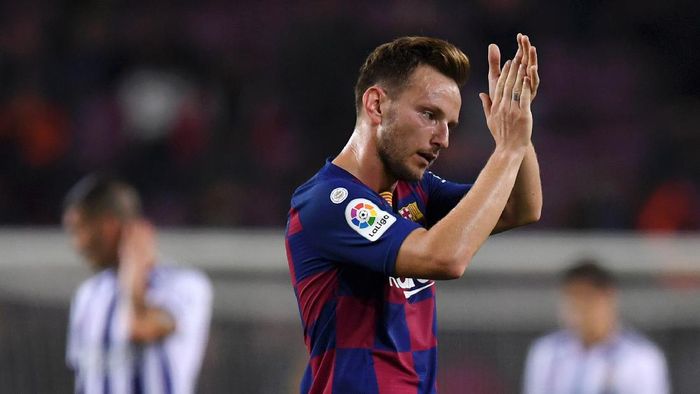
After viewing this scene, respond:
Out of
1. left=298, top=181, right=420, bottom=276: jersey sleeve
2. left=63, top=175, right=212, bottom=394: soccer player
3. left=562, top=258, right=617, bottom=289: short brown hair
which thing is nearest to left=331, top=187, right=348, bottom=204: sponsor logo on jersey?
left=298, top=181, right=420, bottom=276: jersey sleeve

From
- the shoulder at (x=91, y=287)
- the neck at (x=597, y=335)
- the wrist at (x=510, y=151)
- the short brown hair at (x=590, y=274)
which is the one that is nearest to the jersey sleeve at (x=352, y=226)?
the wrist at (x=510, y=151)

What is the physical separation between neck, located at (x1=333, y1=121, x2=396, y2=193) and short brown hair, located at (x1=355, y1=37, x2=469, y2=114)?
0.14 m

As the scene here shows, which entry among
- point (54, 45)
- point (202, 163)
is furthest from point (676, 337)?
point (54, 45)

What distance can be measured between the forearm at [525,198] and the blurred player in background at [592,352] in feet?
10.4

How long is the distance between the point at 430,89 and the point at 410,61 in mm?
96

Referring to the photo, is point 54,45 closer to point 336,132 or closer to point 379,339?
point 336,132

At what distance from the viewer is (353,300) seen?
3309 mm

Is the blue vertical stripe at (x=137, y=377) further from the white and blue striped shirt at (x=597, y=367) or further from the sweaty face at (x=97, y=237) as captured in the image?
the white and blue striped shirt at (x=597, y=367)

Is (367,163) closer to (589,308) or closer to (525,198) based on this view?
(525,198)

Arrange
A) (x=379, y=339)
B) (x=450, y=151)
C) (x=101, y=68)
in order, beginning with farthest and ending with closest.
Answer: (x=101, y=68) → (x=450, y=151) → (x=379, y=339)

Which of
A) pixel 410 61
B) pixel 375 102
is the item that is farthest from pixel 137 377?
pixel 410 61

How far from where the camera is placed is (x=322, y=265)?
3350 millimetres

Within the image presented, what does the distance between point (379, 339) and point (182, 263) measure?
13.7ft

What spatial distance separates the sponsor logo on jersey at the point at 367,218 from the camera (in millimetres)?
3197
